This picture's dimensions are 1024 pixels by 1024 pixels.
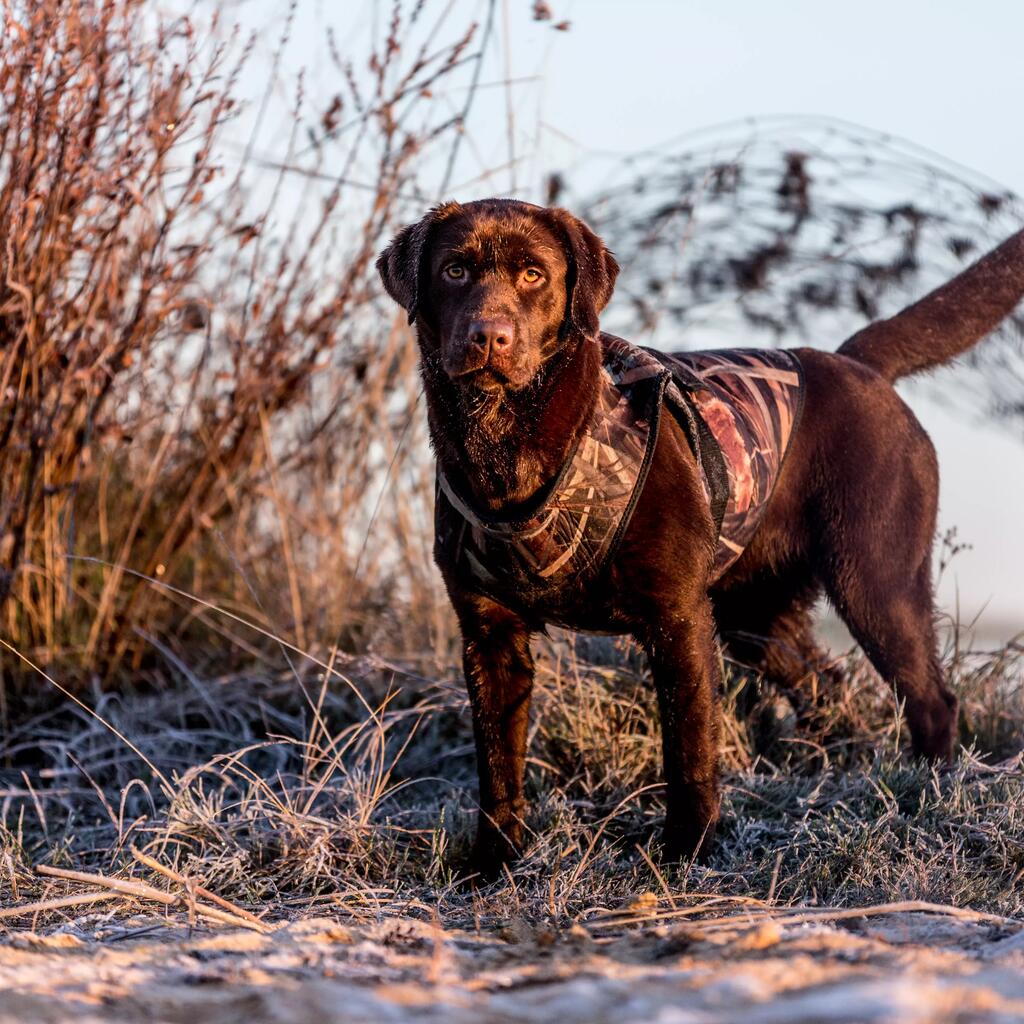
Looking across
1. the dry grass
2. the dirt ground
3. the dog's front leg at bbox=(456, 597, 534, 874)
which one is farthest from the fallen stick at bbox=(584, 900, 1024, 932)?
the dog's front leg at bbox=(456, 597, 534, 874)

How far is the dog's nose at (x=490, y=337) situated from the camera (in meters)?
2.48

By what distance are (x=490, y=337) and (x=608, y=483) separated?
0.41 meters

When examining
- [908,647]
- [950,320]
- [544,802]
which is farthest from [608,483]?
[950,320]

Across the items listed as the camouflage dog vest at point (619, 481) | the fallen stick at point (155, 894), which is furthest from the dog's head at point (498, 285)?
the fallen stick at point (155, 894)

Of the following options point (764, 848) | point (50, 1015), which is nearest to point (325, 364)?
point (764, 848)

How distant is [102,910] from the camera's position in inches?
92.2

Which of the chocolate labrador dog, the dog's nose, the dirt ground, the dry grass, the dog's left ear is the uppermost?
the dog's left ear

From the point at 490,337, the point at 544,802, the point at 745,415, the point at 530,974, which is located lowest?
the point at 544,802

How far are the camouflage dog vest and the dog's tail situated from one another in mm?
550

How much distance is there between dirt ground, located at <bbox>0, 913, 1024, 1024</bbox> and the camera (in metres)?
1.30

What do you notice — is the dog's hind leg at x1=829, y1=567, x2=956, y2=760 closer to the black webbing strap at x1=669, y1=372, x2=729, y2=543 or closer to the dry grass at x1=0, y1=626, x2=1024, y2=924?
the dry grass at x1=0, y1=626, x2=1024, y2=924

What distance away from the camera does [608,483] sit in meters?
2.62

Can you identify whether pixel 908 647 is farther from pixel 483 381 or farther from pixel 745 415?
pixel 483 381

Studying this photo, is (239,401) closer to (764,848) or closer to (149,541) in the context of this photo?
(149,541)
